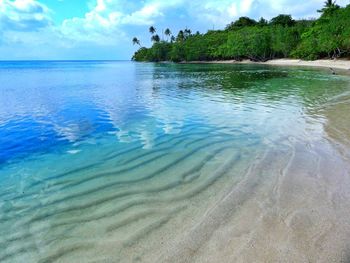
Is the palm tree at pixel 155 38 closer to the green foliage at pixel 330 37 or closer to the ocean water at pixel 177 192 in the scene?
the green foliage at pixel 330 37

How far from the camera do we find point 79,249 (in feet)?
14.3

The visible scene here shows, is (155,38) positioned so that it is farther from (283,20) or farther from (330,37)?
(330,37)

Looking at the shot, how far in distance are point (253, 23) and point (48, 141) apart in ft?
450

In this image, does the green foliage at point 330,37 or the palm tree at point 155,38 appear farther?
the palm tree at point 155,38

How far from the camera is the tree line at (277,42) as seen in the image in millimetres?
62625

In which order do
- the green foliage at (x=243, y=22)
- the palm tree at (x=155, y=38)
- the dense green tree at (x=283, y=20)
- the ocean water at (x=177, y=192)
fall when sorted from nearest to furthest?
1. the ocean water at (x=177, y=192)
2. the dense green tree at (x=283, y=20)
3. the green foliage at (x=243, y=22)
4. the palm tree at (x=155, y=38)

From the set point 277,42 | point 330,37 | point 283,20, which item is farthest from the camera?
point 283,20

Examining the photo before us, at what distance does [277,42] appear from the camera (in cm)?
8506

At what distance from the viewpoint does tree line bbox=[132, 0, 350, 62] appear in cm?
6262

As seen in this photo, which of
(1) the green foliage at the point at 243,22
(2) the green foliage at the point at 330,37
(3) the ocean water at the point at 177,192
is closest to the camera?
(3) the ocean water at the point at 177,192

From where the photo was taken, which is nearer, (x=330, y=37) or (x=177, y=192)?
(x=177, y=192)

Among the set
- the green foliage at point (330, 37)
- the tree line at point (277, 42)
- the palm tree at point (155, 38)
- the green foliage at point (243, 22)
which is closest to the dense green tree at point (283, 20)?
the tree line at point (277, 42)

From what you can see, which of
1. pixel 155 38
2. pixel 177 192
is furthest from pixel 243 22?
pixel 177 192

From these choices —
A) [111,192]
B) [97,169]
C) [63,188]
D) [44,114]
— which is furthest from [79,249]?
[44,114]
